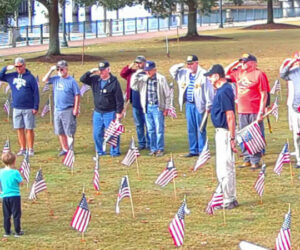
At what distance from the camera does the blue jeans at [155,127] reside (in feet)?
53.5

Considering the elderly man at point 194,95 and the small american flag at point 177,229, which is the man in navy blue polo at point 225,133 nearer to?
the small american flag at point 177,229

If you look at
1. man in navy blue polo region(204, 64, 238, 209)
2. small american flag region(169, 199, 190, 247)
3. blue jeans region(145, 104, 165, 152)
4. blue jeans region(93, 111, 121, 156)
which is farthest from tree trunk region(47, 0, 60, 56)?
small american flag region(169, 199, 190, 247)

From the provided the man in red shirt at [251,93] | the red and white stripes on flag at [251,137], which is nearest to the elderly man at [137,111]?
the man in red shirt at [251,93]

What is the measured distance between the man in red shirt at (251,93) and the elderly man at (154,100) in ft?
6.22

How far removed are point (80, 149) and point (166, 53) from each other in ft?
69.2

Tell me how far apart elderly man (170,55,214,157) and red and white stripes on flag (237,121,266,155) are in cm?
160

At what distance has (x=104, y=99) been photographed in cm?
1630

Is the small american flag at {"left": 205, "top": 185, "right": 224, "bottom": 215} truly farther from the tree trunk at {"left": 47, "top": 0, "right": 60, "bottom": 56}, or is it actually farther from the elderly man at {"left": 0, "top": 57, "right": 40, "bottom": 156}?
the tree trunk at {"left": 47, "top": 0, "right": 60, "bottom": 56}

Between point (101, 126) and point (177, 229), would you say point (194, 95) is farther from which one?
point (177, 229)

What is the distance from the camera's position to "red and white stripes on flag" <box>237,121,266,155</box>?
45.3ft

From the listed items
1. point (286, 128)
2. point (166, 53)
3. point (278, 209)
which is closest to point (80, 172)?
point (278, 209)

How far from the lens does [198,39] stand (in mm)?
47188

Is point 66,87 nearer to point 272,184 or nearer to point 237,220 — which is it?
point 272,184

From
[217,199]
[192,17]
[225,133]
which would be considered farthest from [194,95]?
[192,17]
